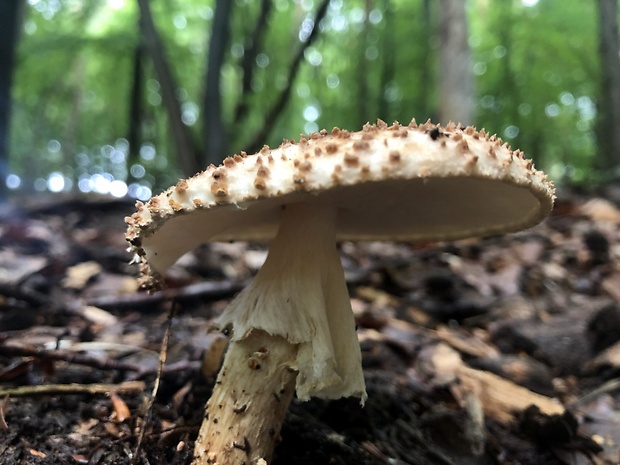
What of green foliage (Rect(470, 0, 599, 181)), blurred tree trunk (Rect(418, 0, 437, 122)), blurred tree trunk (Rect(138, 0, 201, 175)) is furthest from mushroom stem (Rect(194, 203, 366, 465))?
green foliage (Rect(470, 0, 599, 181))

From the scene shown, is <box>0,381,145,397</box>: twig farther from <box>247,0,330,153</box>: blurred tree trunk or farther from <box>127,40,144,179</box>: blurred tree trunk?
<box>127,40,144,179</box>: blurred tree trunk

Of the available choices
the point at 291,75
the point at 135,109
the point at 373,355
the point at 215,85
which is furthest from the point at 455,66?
the point at 135,109

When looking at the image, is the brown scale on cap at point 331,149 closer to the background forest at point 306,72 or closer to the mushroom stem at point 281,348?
the mushroom stem at point 281,348

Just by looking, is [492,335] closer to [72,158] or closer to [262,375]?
[262,375]

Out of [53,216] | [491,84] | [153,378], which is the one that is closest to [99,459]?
[153,378]

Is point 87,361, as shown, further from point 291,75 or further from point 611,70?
point 611,70

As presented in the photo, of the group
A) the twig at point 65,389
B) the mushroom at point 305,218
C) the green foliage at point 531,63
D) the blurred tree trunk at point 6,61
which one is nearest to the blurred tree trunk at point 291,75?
the blurred tree trunk at point 6,61

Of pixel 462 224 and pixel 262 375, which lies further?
pixel 462 224
